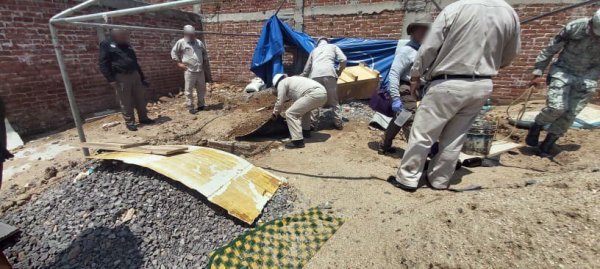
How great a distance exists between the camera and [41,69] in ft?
16.3

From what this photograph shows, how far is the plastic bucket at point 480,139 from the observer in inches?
Result: 131

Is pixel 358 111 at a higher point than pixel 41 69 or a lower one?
lower

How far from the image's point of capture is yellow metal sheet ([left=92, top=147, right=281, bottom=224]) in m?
2.32

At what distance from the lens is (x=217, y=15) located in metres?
8.39

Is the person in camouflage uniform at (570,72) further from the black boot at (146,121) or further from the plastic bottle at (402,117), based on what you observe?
the black boot at (146,121)

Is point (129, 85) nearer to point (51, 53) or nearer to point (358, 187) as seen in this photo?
point (51, 53)

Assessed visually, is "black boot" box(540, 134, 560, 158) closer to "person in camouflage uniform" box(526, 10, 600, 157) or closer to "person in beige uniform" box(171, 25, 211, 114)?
"person in camouflage uniform" box(526, 10, 600, 157)

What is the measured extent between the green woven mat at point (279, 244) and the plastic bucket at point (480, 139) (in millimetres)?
2082

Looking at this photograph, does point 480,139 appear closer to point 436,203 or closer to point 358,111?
point 436,203

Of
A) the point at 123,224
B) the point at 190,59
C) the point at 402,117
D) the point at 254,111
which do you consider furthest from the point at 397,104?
the point at 190,59

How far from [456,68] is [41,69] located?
629 cm

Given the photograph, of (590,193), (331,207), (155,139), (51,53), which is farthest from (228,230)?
(51,53)

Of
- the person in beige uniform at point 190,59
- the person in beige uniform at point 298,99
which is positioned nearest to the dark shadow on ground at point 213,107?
the person in beige uniform at point 190,59

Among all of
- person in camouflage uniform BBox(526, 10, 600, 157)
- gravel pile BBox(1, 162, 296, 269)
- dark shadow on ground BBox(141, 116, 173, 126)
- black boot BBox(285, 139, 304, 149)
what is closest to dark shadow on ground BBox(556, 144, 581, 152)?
person in camouflage uniform BBox(526, 10, 600, 157)
